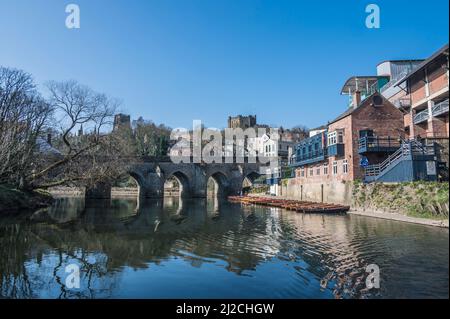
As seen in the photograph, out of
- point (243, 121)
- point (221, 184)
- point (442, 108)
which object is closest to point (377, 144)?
point (442, 108)

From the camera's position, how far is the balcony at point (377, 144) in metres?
24.3

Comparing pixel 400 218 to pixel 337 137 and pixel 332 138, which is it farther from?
pixel 332 138

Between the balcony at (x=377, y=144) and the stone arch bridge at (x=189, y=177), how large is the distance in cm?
3330

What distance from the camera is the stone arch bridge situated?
167 feet

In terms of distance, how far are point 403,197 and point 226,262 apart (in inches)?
576

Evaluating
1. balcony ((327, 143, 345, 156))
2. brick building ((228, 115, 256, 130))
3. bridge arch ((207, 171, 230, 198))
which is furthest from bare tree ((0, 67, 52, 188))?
brick building ((228, 115, 256, 130))

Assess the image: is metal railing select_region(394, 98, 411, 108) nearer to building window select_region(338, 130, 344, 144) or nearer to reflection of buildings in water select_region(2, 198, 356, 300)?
building window select_region(338, 130, 344, 144)

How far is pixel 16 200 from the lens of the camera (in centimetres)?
2581

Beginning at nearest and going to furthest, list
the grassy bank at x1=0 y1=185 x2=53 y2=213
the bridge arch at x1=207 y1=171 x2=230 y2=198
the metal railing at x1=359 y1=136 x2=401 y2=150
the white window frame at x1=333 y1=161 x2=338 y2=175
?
the grassy bank at x1=0 y1=185 x2=53 y2=213, the metal railing at x1=359 y1=136 x2=401 y2=150, the white window frame at x1=333 y1=161 x2=338 y2=175, the bridge arch at x1=207 y1=171 x2=230 y2=198

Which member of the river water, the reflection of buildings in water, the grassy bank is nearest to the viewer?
the river water

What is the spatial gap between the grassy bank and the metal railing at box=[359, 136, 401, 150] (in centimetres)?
2810

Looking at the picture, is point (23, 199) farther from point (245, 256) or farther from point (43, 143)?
point (245, 256)

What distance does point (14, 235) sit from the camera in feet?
48.3
